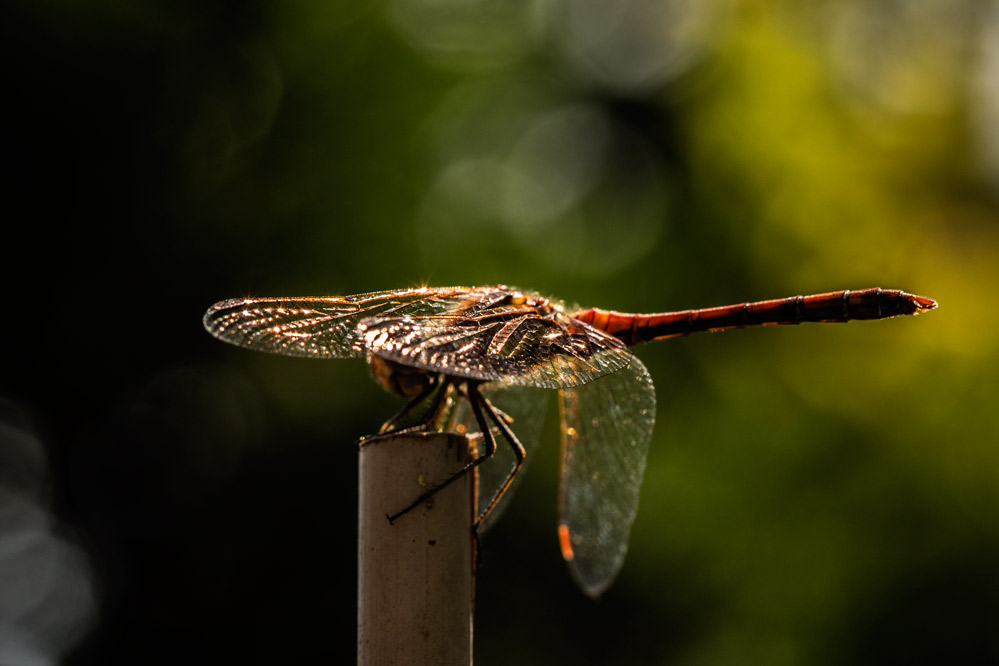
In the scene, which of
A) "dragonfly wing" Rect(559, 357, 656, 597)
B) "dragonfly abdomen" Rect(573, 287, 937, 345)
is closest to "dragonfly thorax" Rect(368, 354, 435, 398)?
"dragonfly wing" Rect(559, 357, 656, 597)

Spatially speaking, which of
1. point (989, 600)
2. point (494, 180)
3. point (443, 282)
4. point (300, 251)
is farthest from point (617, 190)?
point (989, 600)

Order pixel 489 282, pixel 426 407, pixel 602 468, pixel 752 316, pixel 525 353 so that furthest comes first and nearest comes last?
1. pixel 489 282
2. pixel 752 316
3. pixel 602 468
4. pixel 426 407
5. pixel 525 353

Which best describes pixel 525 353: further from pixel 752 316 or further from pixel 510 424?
pixel 752 316

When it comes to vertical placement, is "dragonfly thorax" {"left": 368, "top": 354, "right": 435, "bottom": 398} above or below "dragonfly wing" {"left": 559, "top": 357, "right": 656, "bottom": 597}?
above

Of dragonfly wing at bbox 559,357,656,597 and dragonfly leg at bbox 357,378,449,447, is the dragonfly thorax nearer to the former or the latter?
dragonfly leg at bbox 357,378,449,447

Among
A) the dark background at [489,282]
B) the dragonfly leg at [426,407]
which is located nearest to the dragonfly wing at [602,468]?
the dragonfly leg at [426,407]

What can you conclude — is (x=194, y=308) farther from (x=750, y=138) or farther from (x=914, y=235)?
(x=914, y=235)

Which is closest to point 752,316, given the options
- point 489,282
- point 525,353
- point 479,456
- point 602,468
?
point 602,468
